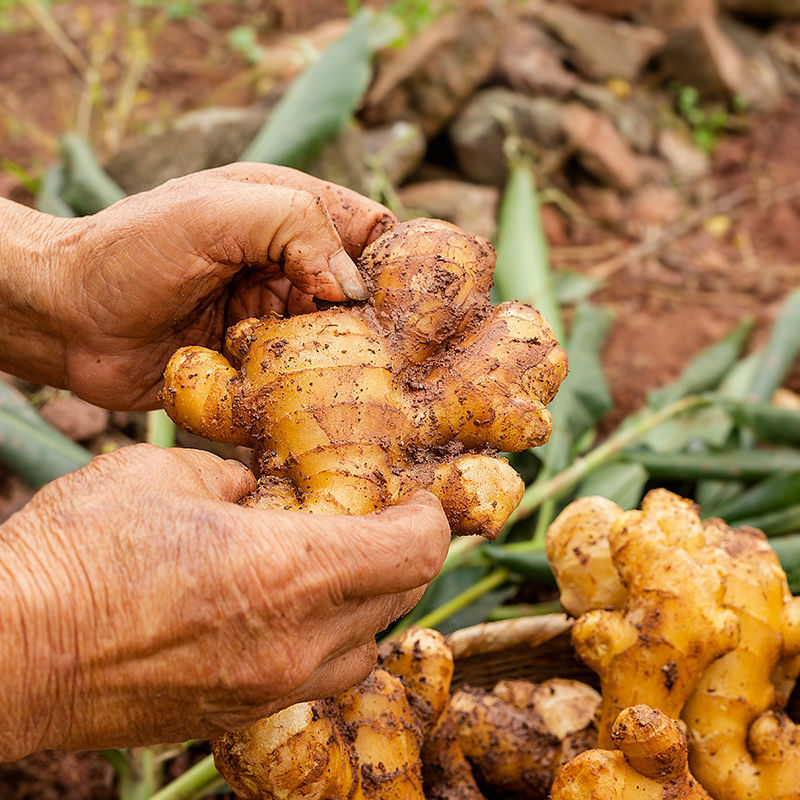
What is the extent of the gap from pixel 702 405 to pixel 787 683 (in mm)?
898

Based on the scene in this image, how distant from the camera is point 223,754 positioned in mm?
1029

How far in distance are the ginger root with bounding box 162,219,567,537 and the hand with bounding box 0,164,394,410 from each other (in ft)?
0.26

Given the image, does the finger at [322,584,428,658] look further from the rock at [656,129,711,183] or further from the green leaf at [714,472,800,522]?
the rock at [656,129,711,183]

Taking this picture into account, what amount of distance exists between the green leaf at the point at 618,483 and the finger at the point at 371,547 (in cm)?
108

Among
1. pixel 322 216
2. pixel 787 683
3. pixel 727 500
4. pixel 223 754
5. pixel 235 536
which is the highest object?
pixel 322 216

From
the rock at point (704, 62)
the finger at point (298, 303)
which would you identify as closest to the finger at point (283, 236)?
Answer: the finger at point (298, 303)

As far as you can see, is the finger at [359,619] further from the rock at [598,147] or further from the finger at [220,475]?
the rock at [598,147]

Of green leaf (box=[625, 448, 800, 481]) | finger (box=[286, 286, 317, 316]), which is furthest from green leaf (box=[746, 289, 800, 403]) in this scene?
finger (box=[286, 286, 317, 316])

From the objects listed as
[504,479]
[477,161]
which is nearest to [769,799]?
[504,479]

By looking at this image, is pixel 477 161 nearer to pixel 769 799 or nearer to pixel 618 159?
pixel 618 159

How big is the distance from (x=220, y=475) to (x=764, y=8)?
5.08m

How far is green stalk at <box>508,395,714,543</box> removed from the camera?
1896mm

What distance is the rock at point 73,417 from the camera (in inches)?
85.0

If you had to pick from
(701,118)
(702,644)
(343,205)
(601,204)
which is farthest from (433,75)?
(702,644)
